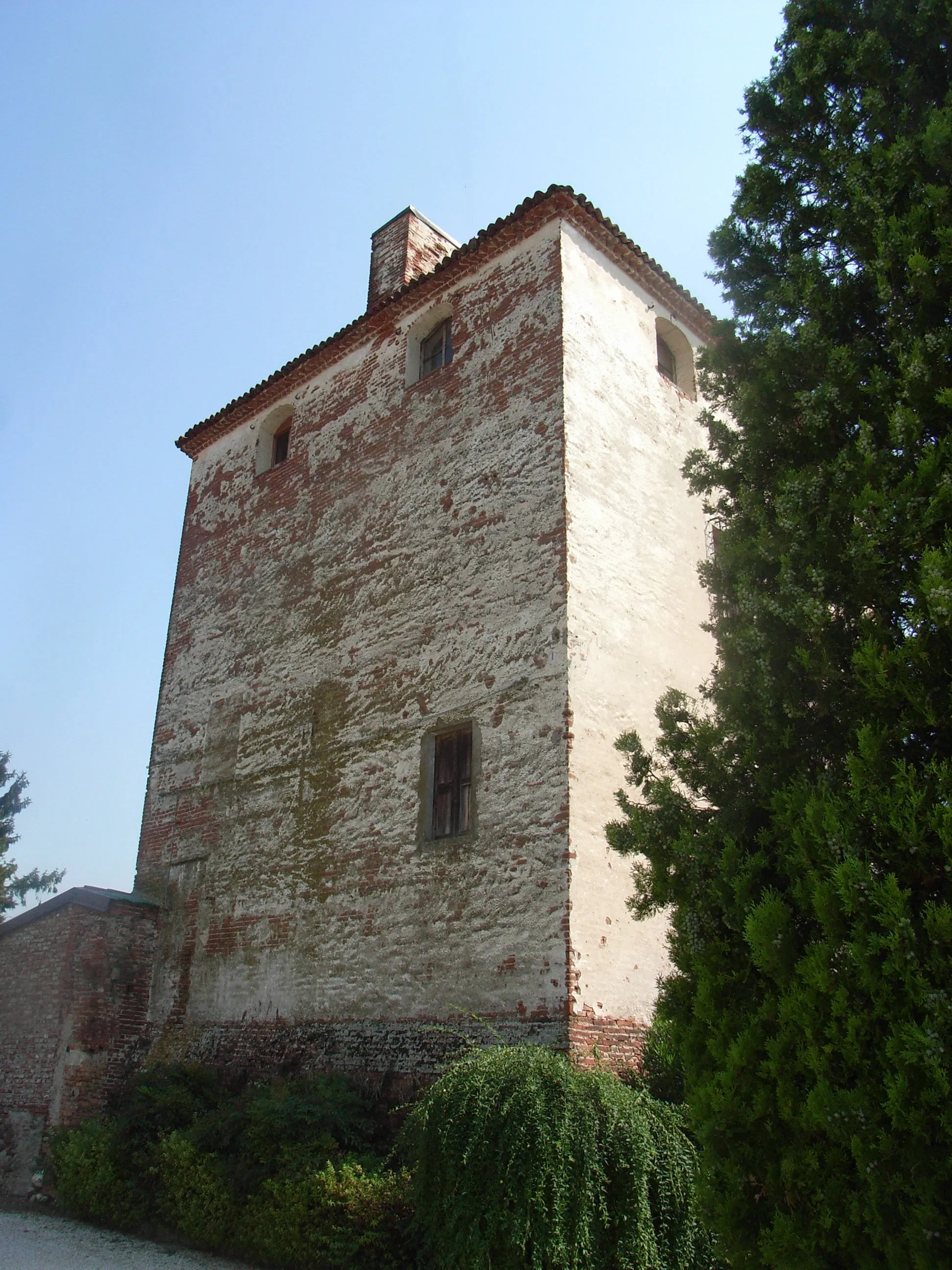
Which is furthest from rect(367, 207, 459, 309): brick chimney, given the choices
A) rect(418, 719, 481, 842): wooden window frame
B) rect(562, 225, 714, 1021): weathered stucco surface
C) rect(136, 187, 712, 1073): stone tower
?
rect(418, 719, 481, 842): wooden window frame

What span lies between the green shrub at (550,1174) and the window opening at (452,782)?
323 cm

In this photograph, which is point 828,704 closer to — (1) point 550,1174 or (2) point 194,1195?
(1) point 550,1174

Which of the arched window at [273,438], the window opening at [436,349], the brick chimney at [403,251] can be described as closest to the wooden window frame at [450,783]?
the window opening at [436,349]

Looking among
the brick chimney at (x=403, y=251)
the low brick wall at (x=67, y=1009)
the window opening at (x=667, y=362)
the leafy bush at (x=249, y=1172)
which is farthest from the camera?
the brick chimney at (x=403, y=251)

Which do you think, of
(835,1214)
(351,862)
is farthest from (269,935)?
(835,1214)

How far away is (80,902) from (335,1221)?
6535 millimetres

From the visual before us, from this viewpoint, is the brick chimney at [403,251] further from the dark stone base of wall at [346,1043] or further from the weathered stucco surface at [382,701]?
the dark stone base of wall at [346,1043]

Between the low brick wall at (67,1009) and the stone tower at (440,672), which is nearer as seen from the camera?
the stone tower at (440,672)

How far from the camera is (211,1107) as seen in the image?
1002 cm

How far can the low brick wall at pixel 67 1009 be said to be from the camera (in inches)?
437

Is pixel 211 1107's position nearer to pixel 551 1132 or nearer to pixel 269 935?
pixel 269 935

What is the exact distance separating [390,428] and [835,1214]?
10.1 meters

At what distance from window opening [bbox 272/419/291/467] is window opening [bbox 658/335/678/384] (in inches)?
220

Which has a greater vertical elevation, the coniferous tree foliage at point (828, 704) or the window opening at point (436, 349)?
the window opening at point (436, 349)
